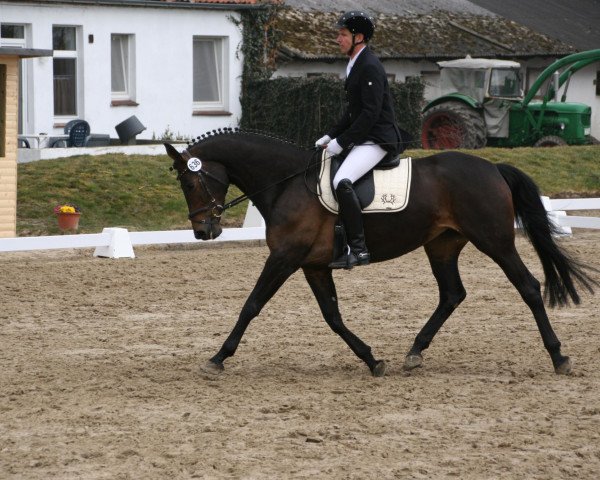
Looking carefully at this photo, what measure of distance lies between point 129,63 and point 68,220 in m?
11.1

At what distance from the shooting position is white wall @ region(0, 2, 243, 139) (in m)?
25.6

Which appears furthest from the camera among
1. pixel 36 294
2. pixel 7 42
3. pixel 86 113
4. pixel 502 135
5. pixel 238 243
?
pixel 502 135

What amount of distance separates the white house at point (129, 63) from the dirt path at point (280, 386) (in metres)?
12.7

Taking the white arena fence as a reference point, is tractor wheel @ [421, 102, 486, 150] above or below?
above

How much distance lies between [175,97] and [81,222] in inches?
424

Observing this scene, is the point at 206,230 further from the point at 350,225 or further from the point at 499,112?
the point at 499,112

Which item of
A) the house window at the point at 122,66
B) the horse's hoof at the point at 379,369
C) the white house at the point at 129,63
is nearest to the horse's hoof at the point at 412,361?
the horse's hoof at the point at 379,369

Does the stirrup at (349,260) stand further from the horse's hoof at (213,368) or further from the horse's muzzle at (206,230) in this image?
the horse's hoof at (213,368)

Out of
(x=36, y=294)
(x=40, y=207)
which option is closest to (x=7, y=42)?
(x=40, y=207)

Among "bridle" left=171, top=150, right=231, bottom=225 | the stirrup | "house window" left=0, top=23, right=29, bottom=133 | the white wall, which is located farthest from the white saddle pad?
"house window" left=0, top=23, right=29, bottom=133

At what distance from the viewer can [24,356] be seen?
31.3ft

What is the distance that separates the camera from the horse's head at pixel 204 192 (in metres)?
8.95

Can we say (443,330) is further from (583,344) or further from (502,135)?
(502,135)

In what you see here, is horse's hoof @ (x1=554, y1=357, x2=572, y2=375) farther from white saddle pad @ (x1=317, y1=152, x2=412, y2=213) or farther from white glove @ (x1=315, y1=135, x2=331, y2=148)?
white glove @ (x1=315, y1=135, x2=331, y2=148)
